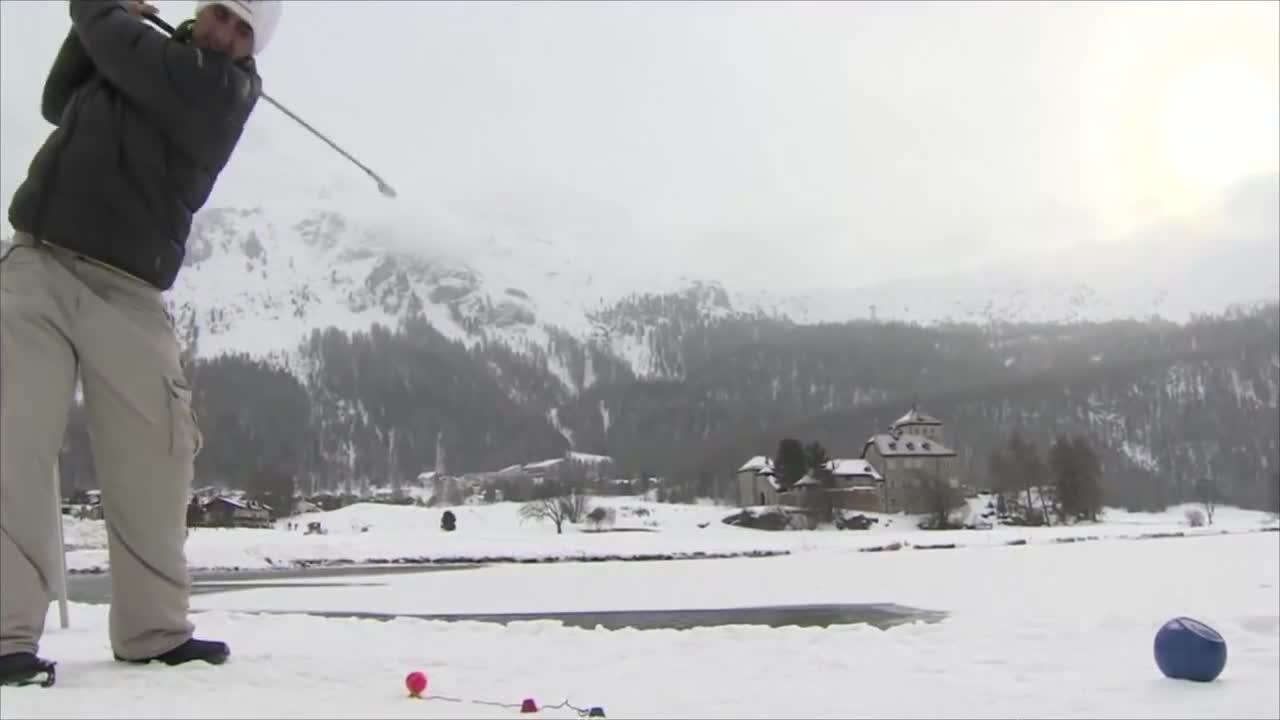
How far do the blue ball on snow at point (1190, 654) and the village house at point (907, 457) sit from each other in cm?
8418

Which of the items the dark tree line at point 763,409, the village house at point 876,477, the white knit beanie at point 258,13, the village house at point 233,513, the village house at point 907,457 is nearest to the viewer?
the white knit beanie at point 258,13

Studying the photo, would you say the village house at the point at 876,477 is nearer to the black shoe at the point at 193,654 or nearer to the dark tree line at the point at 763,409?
the dark tree line at the point at 763,409

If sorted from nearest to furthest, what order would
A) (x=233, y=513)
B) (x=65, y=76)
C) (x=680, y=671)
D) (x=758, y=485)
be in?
(x=65, y=76) < (x=680, y=671) < (x=233, y=513) < (x=758, y=485)

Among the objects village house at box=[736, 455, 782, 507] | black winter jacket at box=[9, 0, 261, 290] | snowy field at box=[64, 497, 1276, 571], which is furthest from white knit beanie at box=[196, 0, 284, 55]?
village house at box=[736, 455, 782, 507]

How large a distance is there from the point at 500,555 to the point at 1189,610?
106 feet

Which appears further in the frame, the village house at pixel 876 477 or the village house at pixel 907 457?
the village house at pixel 907 457

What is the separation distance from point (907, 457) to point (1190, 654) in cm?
9565

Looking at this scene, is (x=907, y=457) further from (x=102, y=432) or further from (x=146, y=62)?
(x=146, y=62)

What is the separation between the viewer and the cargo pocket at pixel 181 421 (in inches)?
131

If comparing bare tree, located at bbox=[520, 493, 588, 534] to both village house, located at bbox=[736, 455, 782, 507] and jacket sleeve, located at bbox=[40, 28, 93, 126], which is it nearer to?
village house, located at bbox=[736, 455, 782, 507]

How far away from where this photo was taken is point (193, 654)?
11.2 ft

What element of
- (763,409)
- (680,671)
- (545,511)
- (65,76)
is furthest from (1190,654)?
(763,409)

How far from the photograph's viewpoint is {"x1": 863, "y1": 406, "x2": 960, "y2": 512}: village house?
90375 millimetres

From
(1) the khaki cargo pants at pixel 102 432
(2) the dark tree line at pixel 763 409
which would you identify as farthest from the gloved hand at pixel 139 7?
(2) the dark tree line at pixel 763 409
